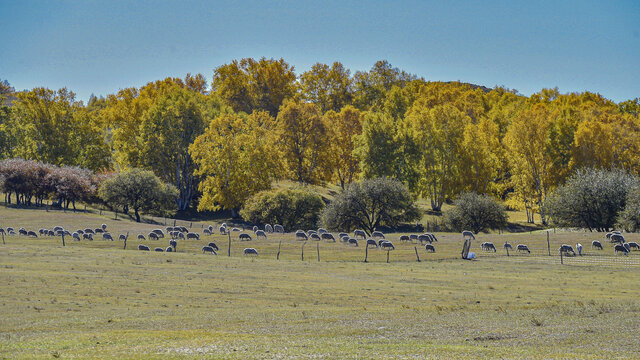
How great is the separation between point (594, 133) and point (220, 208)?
69.9 meters

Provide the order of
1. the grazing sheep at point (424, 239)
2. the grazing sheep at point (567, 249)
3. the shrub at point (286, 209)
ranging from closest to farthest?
the grazing sheep at point (567, 249), the grazing sheep at point (424, 239), the shrub at point (286, 209)

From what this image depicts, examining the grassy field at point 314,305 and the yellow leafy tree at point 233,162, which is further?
the yellow leafy tree at point 233,162

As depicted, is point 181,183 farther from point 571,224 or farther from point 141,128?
point 571,224

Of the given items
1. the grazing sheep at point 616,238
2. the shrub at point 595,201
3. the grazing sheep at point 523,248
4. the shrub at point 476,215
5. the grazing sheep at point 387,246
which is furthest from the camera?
the shrub at point 476,215

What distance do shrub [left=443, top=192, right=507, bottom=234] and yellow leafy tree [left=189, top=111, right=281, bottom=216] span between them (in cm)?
3467

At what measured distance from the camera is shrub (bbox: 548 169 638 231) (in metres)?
77.2

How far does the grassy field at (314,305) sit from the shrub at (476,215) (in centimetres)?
2864

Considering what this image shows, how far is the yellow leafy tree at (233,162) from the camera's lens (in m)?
104

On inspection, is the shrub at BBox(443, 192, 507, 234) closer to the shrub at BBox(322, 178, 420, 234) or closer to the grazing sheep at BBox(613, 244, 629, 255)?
the shrub at BBox(322, 178, 420, 234)

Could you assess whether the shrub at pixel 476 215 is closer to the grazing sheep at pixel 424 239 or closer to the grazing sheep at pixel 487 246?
the grazing sheep at pixel 424 239

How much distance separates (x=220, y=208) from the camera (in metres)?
112

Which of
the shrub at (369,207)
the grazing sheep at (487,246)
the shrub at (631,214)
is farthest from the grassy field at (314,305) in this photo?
the shrub at (369,207)

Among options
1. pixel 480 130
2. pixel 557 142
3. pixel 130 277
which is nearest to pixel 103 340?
pixel 130 277

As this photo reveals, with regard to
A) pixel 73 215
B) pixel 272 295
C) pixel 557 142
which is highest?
pixel 557 142
